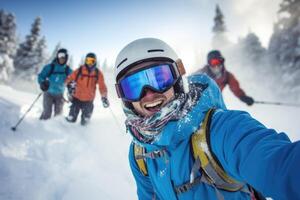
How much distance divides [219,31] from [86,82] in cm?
3890

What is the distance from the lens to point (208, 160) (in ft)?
5.51

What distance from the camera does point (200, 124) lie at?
1797 mm

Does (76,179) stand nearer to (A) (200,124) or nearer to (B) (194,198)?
(B) (194,198)

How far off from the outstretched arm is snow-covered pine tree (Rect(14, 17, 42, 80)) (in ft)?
138

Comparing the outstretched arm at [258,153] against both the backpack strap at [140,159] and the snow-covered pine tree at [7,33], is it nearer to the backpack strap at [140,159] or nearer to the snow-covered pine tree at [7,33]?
the backpack strap at [140,159]

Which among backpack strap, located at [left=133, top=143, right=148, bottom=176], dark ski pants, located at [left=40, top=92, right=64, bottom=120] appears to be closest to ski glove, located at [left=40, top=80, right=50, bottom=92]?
dark ski pants, located at [left=40, top=92, right=64, bottom=120]

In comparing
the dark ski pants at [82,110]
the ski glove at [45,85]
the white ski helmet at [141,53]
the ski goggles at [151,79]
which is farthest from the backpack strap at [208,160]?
the ski glove at [45,85]

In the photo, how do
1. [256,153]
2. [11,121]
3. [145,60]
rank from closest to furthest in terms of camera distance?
1. [256,153]
2. [145,60]
3. [11,121]

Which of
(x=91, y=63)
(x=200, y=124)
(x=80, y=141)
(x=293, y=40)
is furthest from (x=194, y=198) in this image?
(x=293, y=40)

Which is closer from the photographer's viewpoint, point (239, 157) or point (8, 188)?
point (239, 157)

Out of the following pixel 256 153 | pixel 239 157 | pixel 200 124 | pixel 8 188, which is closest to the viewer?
pixel 256 153

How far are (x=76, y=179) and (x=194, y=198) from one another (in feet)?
10.5

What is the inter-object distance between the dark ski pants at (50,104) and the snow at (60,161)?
710 millimetres

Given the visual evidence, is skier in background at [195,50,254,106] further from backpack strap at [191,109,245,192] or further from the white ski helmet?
backpack strap at [191,109,245,192]
